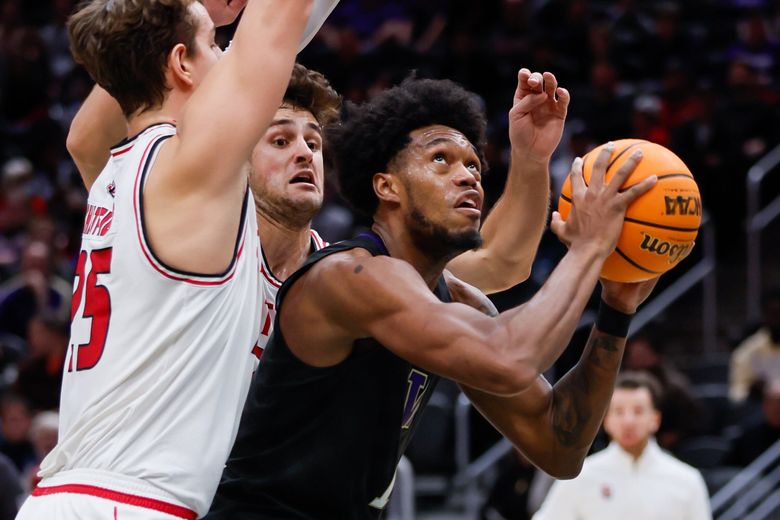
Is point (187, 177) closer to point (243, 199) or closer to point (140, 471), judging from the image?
point (243, 199)

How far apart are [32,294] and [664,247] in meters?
7.83

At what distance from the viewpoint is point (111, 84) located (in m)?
3.39

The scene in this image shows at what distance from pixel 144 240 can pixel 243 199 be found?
271mm

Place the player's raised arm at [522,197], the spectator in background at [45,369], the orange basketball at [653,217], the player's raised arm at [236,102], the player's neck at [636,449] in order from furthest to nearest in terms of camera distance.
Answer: the spectator in background at [45,369] < the player's neck at [636,449] < the player's raised arm at [522,197] < the orange basketball at [653,217] < the player's raised arm at [236,102]

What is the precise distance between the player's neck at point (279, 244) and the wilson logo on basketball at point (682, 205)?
147 centimetres

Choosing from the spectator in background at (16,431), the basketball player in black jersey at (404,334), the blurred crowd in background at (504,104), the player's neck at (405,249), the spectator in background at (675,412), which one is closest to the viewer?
the basketball player in black jersey at (404,334)

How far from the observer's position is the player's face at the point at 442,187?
12.1ft

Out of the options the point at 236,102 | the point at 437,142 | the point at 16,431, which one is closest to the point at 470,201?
the point at 437,142

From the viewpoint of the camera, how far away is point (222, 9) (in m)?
3.97

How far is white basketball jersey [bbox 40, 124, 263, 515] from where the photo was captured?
3.13m

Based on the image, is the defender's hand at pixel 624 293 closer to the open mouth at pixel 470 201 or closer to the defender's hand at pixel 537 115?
the open mouth at pixel 470 201

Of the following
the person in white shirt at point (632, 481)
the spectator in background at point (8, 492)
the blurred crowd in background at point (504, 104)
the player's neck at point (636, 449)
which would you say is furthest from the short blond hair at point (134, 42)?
the blurred crowd in background at point (504, 104)

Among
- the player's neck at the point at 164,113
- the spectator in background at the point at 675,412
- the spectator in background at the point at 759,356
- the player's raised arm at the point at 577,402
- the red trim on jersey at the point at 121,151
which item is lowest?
the spectator in background at the point at 759,356

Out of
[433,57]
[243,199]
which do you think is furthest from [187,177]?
[433,57]
